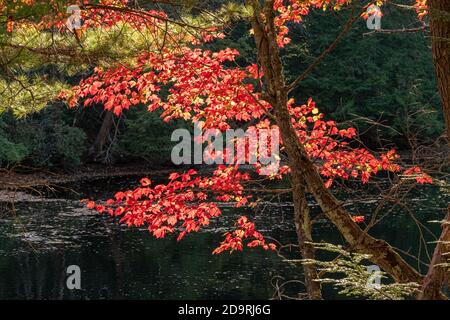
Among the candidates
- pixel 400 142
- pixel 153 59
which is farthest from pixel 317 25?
pixel 153 59

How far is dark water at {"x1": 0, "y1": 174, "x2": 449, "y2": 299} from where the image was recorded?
11266mm

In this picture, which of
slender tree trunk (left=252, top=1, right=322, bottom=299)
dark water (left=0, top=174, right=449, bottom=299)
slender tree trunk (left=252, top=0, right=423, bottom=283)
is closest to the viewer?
slender tree trunk (left=252, top=0, right=423, bottom=283)

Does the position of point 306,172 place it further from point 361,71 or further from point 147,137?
point 361,71

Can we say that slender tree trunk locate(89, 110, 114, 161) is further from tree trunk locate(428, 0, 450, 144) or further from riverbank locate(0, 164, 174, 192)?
tree trunk locate(428, 0, 450, 144)

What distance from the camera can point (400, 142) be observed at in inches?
1188

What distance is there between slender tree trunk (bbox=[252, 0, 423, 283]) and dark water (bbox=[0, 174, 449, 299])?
5.05m

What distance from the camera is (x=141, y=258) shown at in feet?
43.6

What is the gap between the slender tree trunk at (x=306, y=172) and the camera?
5688mm

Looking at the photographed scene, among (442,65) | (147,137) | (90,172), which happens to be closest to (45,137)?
(90,172)

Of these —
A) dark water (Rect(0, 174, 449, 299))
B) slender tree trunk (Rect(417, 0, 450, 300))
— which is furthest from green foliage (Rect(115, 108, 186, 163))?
slender tree trunk (Rect(417, 0, 450, 300))

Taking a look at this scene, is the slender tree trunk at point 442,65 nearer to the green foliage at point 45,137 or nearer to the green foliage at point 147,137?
the green foliage at point 45,137

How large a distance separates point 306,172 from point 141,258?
790 centimetres
